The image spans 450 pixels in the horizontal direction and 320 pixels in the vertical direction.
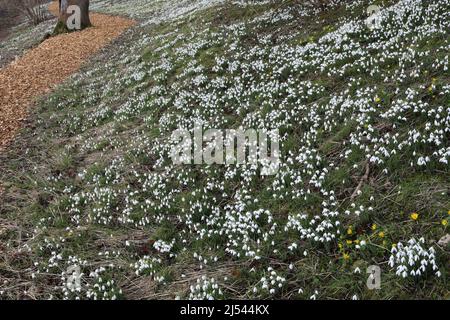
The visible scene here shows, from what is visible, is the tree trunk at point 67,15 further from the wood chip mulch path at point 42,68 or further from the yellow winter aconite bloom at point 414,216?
the yellow winter aconite bloom at point 414,216

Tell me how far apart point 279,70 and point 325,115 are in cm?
336

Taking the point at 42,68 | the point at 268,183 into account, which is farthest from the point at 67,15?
the point at 268,183

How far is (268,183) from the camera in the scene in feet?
27.0

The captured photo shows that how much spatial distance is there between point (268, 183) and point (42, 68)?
2143 cm

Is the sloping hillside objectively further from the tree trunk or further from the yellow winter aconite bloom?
the tree trunk

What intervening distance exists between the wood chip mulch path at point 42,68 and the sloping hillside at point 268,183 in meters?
3.09

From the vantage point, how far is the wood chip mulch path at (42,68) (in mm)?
17536

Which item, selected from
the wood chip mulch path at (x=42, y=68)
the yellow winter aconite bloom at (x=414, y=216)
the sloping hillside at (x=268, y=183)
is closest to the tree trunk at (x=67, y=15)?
the wood chip mulch path at (x=42, y=68)

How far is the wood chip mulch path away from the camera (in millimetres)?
17536

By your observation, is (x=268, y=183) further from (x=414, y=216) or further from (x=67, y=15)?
(x=67, y=15)

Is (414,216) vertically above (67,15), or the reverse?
(67,15)
